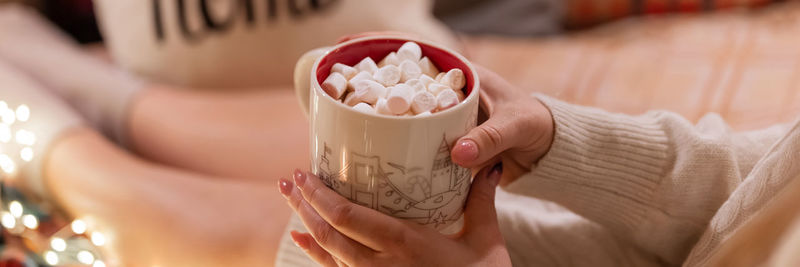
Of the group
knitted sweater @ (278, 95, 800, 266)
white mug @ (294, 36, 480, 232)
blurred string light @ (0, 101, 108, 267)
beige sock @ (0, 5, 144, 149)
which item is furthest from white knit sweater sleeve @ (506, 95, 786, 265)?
beige sock @ (0, 5, 144, 149)

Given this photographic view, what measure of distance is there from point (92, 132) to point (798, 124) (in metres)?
0.81

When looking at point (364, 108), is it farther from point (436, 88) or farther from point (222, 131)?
point (222, 131)

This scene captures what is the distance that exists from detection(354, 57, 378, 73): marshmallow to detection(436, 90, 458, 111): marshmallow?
0.06 meters

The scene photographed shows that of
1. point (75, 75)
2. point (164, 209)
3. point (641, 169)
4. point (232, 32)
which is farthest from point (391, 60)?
point (75, 75)

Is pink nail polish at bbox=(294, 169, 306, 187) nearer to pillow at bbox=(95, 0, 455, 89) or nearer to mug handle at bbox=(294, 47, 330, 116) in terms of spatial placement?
mug handle at bbox=(294, 47, 330, 116)

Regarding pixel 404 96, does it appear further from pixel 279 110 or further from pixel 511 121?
pixel 279 110

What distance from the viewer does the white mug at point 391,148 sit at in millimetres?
438

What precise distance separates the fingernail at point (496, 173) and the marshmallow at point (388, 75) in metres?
0.13

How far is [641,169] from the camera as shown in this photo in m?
0.58

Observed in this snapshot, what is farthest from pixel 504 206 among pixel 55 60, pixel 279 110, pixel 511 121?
pixel 55 60

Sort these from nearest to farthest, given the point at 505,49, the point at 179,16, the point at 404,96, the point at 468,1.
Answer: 1. the point at 404,96
2. the point at 179,16
3. the point at 505,49
4. the point at 468,1

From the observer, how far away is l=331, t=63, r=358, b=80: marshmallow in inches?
18.8

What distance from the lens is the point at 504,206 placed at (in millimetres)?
678

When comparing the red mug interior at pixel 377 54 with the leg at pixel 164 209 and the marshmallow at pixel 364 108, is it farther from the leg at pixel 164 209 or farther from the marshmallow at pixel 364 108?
the leg at pixel 164 209
